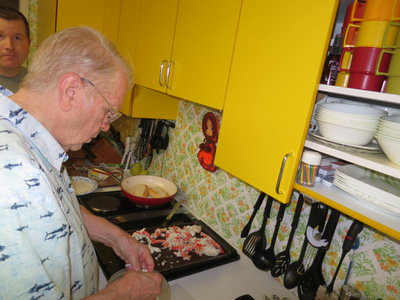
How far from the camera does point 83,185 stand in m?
1.87

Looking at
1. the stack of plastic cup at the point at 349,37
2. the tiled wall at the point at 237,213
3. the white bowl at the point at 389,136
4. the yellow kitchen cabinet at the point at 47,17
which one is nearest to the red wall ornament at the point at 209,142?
the tiled wall at the point at 237,213

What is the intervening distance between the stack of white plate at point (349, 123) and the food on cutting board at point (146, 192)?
118 centimetres

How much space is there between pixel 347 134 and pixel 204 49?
0.61 meters

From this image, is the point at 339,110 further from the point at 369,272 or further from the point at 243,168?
the point at 369,272

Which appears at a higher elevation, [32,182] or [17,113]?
[17,113]

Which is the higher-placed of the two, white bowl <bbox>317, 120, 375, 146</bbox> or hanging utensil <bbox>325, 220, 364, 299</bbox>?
white bowl <bbox>317, 120, 375, 146</bbox>

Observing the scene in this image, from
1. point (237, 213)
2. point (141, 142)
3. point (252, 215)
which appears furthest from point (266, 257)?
point (141, 142)

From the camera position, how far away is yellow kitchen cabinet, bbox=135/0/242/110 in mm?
1005

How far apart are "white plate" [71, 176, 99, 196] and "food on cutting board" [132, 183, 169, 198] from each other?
28 centimetres

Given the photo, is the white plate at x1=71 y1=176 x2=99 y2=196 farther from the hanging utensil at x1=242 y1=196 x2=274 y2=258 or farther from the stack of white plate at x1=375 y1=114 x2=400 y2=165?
the stack of white plate at x1=375 y1=114 x2=400 y2=165

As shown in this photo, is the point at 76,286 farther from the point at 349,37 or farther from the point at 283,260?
the point at 349,37

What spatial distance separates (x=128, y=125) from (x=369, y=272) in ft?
7.02

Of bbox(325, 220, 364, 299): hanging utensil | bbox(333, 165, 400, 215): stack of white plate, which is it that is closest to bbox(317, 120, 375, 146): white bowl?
bbox(333, 165, 400, 215): stack of white plate

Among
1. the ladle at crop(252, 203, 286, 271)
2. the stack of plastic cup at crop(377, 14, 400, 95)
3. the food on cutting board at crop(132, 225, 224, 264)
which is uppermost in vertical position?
the stack of plastic cup at crop(377, 14, 400, 95)
